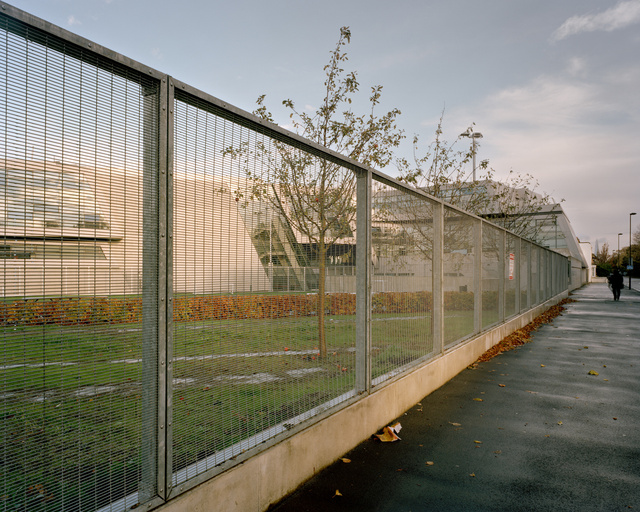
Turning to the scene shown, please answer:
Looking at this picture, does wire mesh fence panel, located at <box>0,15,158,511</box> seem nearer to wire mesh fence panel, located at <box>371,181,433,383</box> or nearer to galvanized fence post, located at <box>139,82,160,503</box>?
galvanized fence post, located at <box>139,82,160,503</box>

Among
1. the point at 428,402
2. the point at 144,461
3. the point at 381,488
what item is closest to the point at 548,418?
the point at 428,402

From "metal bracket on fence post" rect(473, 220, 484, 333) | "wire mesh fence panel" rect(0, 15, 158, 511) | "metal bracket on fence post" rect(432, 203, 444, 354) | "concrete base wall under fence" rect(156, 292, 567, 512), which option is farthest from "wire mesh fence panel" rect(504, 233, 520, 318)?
"wire mesh fence panel" rect(0, 15, 158, 511)

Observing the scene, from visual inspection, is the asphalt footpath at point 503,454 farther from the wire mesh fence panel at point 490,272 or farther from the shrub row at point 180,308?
the wire mesh fence panel at point 490,272

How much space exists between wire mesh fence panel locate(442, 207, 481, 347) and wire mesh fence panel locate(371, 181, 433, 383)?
27.9 inches

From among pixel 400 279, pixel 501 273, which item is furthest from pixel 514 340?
pixel 400 279

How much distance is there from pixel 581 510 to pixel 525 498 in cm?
34

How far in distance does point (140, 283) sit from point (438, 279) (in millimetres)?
4942

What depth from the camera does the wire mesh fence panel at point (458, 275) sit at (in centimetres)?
686

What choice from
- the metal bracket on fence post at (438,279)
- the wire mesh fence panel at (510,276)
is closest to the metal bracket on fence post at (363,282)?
the metal bracket on fence post at (438,279)

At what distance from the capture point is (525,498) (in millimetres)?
3248

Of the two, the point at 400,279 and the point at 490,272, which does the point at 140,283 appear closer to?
the point at 400,279

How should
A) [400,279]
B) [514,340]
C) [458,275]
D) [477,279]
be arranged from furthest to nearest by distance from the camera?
[514,340], [477,279], [458,275], [400,279]

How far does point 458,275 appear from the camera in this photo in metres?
7.46

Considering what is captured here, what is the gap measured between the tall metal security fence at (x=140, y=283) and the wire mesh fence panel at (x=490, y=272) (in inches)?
236
